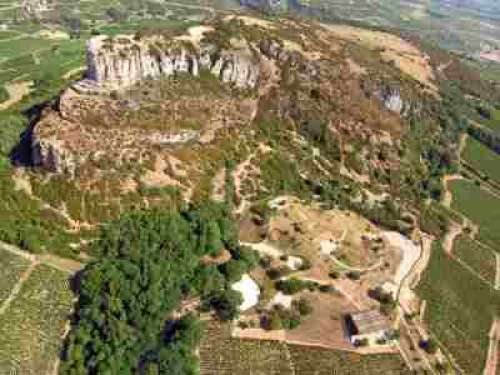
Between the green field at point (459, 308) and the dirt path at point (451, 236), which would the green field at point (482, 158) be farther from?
the green field at point (459, 308)

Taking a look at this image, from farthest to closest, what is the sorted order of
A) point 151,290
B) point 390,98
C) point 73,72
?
point 73,72 → point 390,98 → point 151,290

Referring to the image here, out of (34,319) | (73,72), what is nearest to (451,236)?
(34,319)

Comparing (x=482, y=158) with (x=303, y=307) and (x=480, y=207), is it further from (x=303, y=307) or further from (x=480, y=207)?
(x=303, y=307)

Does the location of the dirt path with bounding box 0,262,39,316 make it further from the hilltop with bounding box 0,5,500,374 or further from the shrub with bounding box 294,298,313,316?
the shrub with bounding box 294,298,313,316

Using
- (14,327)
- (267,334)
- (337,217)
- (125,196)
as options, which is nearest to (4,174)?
(125,196)

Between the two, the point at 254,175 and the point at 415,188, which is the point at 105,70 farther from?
the point at 415,188

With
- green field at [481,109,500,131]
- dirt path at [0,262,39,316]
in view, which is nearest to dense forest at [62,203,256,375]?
dirt path at [0,262,39,316]
